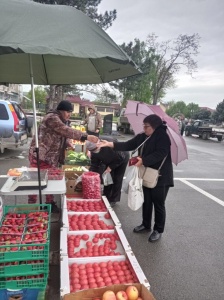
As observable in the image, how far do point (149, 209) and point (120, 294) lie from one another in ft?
7.10

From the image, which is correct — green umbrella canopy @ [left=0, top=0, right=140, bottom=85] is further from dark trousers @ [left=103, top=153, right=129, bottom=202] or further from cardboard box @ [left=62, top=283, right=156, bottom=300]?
dark trousers @ [left=103, top=153, right=129, bottom=202]

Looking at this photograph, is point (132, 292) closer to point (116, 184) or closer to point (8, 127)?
point (116, 184)

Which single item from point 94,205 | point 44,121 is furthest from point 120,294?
point 44,121

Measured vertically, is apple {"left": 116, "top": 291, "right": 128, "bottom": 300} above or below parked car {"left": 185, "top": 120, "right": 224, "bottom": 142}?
above

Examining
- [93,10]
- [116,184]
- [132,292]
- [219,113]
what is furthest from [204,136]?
[132,292]

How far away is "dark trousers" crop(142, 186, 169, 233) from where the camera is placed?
3.79 m

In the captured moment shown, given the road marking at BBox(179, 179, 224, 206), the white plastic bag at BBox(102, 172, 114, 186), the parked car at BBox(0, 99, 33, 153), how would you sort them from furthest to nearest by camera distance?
the parked car at BBox(0, 99, 33, 153) → the road marking at BBox(179, 179, 224, 206) → the white plastic bag at BBox(102, 172, 114, 186)

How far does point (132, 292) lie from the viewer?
2.01 meters

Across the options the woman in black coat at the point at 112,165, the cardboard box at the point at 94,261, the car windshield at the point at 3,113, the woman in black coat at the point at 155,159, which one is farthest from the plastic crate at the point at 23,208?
the car windshield at the point at 3,113

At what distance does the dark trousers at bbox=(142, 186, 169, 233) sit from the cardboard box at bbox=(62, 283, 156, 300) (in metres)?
1.82

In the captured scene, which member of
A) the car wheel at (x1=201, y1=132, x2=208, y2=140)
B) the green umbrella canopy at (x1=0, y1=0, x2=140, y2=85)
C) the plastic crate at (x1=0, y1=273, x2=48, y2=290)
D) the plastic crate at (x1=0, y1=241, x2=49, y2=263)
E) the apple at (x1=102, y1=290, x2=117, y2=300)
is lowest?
the car wheel at (x1=201, y1=132, x2=208, y2=140)

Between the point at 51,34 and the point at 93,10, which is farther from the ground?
the point at 93,10

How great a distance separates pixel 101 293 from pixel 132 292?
24 centimetres

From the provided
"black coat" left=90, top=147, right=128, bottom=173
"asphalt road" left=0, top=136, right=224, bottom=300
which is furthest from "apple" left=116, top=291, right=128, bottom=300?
"black coat" left=90, top=147, right=128, bottom=173
